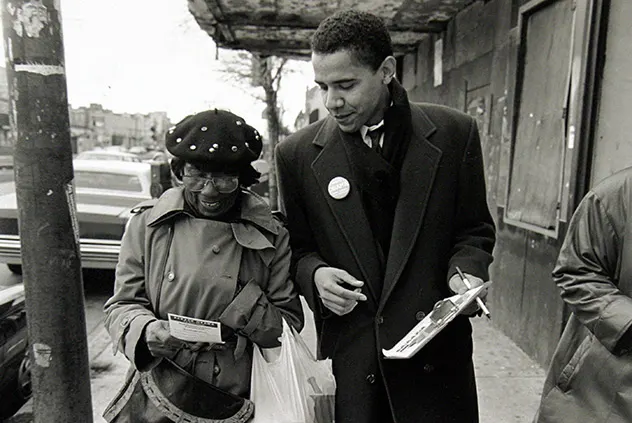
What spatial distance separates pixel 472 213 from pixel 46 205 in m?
1.69

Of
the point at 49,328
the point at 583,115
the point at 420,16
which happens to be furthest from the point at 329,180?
the point at 420,16

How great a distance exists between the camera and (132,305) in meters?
1.81

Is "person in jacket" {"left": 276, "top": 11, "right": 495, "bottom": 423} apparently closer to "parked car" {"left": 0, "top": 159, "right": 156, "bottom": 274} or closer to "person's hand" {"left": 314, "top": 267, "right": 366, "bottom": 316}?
"person's hand" {"left": 314, "top": 267, "right": 366, "bottom": 316}

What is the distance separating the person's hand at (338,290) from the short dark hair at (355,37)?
68 centimetres

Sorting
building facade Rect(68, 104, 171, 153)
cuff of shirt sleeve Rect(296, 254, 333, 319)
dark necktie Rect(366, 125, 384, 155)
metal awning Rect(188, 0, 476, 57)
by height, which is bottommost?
building facade Rect(68, 104, 171, 153)

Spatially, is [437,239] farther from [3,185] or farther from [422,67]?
[422,67]

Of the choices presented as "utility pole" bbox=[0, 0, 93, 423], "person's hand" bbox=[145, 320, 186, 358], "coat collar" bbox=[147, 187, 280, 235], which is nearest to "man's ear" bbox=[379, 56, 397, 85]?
"coat collar" bbox=[147, 187, 280, 235]

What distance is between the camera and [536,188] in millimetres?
4332

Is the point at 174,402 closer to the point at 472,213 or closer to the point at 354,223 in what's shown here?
the point at 354,223

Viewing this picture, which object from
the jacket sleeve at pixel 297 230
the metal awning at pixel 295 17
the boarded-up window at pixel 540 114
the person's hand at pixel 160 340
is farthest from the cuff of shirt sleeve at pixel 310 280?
the metal awning at pixel 295 17

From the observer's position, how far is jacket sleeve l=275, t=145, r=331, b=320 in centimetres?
193

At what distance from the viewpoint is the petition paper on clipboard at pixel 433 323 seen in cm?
160

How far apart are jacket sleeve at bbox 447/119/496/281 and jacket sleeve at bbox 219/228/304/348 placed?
1.81ft

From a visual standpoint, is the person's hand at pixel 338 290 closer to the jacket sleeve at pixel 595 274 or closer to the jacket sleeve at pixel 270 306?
the jacket sleeve at pixel 270 306
